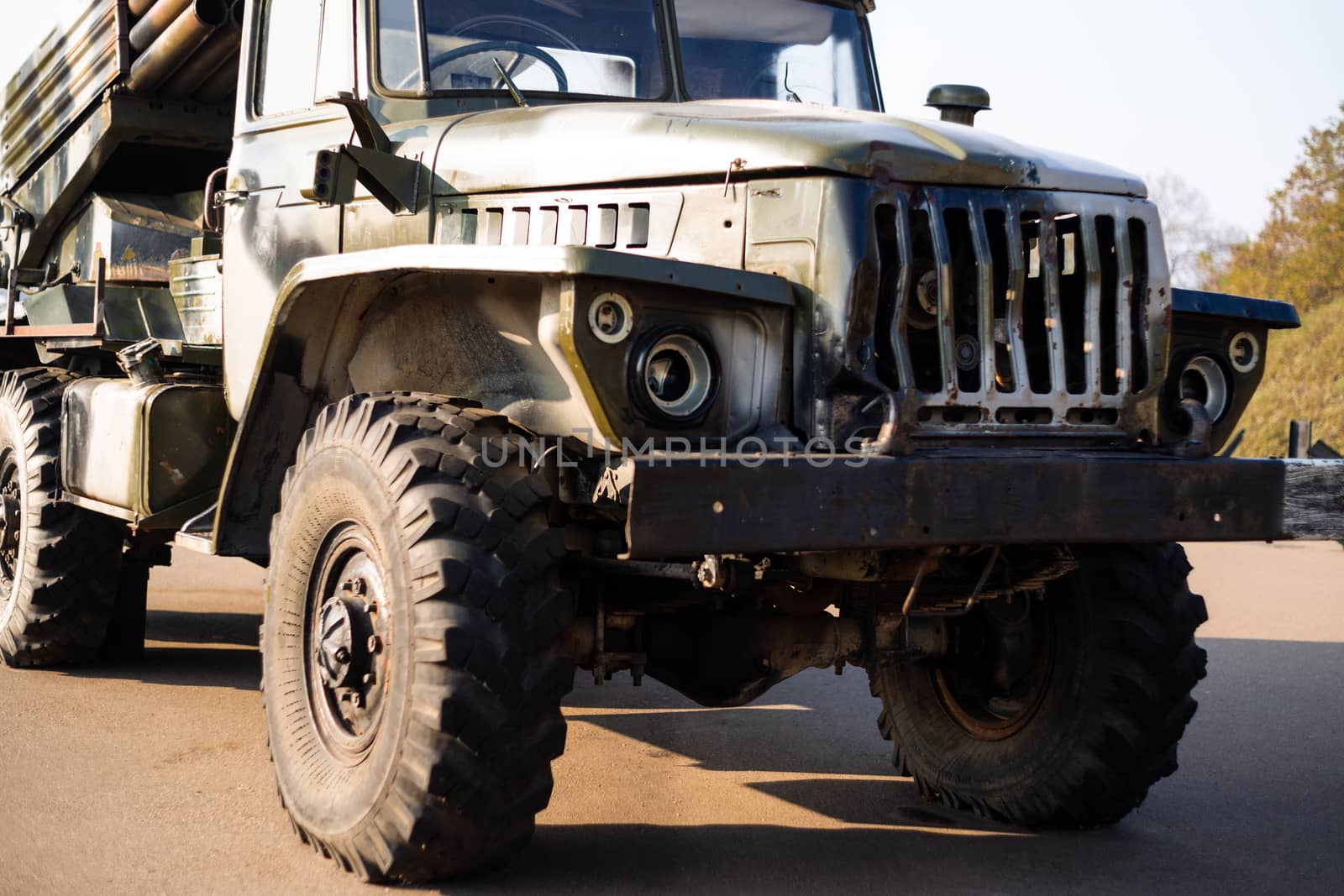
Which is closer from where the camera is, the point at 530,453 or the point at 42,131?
the point at 530,453

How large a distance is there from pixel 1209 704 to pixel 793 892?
360 cm

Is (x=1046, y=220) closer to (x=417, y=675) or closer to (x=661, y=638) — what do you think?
(x=661, y=638)

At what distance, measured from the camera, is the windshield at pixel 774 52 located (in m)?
5.48

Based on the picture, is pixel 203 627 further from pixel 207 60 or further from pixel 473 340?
pixel 473 340

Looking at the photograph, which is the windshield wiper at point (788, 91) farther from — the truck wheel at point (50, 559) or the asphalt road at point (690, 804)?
the truck wheel at point (50, 559)

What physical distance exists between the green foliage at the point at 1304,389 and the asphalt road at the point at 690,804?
53.0ft

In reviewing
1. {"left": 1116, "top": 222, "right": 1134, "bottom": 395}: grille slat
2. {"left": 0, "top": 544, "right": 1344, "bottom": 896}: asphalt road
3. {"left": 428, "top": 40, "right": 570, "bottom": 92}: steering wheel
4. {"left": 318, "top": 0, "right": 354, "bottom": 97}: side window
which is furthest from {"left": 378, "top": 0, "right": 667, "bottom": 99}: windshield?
{"left": 0, "top": 544, "right": 1344, "bottom": 896}: asphalt road

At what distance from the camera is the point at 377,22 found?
5250mm

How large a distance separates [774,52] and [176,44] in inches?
115

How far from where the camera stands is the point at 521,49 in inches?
207

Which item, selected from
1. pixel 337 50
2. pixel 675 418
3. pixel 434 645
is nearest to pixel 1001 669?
pixel 675 418

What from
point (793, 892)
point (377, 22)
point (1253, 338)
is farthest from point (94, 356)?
point (1253, 338)

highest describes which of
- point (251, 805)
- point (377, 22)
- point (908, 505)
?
point (377, 22)

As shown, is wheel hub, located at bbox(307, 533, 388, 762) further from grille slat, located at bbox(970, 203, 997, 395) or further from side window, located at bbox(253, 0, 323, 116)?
side window, located at bbox(253, 0, 323, 116)
